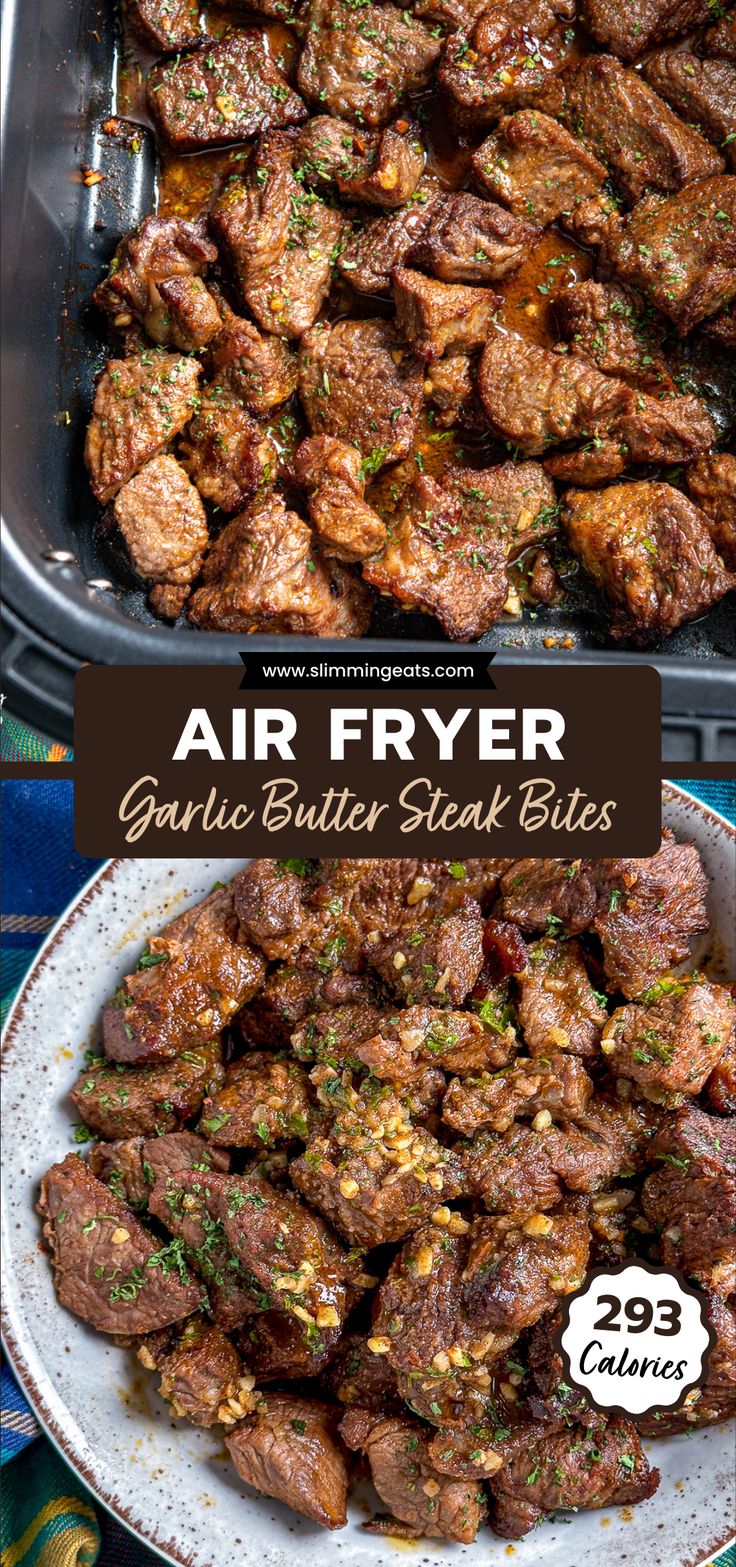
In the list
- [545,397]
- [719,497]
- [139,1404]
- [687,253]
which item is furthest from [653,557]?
[139,1404]

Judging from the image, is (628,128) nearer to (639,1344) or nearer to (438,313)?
(438,313)

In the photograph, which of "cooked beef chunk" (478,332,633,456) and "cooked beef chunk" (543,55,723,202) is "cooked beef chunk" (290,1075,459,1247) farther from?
"cooked beef chunk" (543,55,723,202)

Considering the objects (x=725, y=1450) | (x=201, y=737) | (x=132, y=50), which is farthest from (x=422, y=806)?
(x=132, y=50)

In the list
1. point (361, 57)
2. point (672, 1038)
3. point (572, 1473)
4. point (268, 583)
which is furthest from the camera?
point (361, 57)

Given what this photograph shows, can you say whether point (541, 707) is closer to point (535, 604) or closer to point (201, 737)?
point (535, 604)

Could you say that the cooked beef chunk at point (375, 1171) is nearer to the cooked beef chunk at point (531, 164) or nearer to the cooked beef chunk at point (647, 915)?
the cooked beef chunk at point (647, 915)

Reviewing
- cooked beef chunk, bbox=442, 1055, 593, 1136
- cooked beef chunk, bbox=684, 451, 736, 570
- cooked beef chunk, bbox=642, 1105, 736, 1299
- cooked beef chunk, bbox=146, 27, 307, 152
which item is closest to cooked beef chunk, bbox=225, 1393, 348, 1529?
cooked beef chunk, bbox=442, 1055, 593, 1136

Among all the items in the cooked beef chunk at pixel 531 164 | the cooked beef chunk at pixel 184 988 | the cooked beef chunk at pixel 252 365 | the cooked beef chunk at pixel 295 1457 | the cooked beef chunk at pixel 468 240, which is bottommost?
the cooked beef chunk at pixel 295 1457

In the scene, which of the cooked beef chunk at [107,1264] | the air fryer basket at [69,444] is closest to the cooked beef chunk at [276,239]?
the air fryer basket at [69,444]
